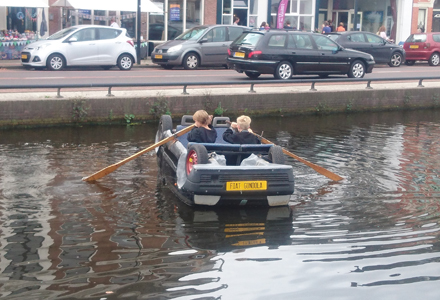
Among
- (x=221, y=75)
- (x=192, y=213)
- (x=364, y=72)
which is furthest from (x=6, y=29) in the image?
(x=192, y=213)

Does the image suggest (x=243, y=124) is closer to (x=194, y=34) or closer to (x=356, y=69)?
(x=356, y=69)

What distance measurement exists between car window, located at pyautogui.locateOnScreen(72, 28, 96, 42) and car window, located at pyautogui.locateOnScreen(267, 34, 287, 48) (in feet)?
21.2

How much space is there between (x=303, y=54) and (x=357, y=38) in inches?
307

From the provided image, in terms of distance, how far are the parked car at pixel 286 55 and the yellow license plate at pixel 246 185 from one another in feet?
38.9

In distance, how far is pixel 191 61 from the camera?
79.1 feet

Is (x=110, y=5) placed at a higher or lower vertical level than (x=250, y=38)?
higher

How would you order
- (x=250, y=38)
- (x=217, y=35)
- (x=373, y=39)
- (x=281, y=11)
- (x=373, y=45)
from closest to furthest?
(x=250, y=38) → (x=217, y=35) → (x=373, y=45) → (x=373, y=39) → (x=281, y=11)

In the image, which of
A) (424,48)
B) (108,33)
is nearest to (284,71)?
(108,33)

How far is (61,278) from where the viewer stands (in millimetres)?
5758

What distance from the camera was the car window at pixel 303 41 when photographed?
2023 centimetres

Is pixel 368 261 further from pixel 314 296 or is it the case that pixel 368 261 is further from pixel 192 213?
pixel 192 213

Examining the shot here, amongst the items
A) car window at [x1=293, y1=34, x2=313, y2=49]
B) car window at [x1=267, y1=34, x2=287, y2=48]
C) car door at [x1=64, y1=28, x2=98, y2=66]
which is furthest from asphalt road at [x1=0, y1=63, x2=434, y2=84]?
car window at [x1=267, y1=34, x2=287, y2=48]

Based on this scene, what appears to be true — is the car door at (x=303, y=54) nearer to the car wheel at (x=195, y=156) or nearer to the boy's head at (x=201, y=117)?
the boy's head at (x=201, y=117)

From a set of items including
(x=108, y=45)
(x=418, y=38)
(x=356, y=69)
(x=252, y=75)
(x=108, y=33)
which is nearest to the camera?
(x=252, y=75)
